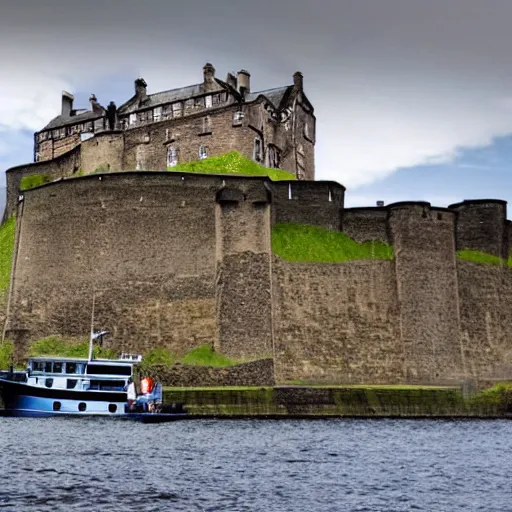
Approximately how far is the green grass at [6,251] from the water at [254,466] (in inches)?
566

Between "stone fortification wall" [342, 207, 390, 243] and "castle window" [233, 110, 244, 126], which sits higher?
"castle window" [233, 110, 244, 126]

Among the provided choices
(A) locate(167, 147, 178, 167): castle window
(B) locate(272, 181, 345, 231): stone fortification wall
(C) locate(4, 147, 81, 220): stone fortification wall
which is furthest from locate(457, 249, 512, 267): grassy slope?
(C) locate(4, 147, 81, 220): stone fortification wall

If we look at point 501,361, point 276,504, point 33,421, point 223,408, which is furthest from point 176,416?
point 501,361

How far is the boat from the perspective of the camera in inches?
1369

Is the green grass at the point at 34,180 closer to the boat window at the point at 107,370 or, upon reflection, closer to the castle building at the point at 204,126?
the castle building at the point at 204,126

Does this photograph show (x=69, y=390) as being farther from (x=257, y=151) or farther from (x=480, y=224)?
(x=480, y=224)

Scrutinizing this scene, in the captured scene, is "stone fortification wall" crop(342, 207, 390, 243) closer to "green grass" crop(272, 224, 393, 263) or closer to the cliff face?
the cliff face

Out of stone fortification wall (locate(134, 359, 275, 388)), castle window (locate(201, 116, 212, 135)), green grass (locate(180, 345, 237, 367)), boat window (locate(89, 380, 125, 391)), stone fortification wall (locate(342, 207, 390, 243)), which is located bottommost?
boat window (locate(89, 380, 125, 391))

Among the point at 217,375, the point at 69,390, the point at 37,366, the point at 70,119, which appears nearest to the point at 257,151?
the point at 70,119

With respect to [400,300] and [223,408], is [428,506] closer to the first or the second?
[223,408]

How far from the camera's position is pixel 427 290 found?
41.7 m

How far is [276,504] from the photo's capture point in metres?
17.8

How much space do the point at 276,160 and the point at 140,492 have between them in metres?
35.7

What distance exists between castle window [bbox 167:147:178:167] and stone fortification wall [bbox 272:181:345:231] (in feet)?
33.3
